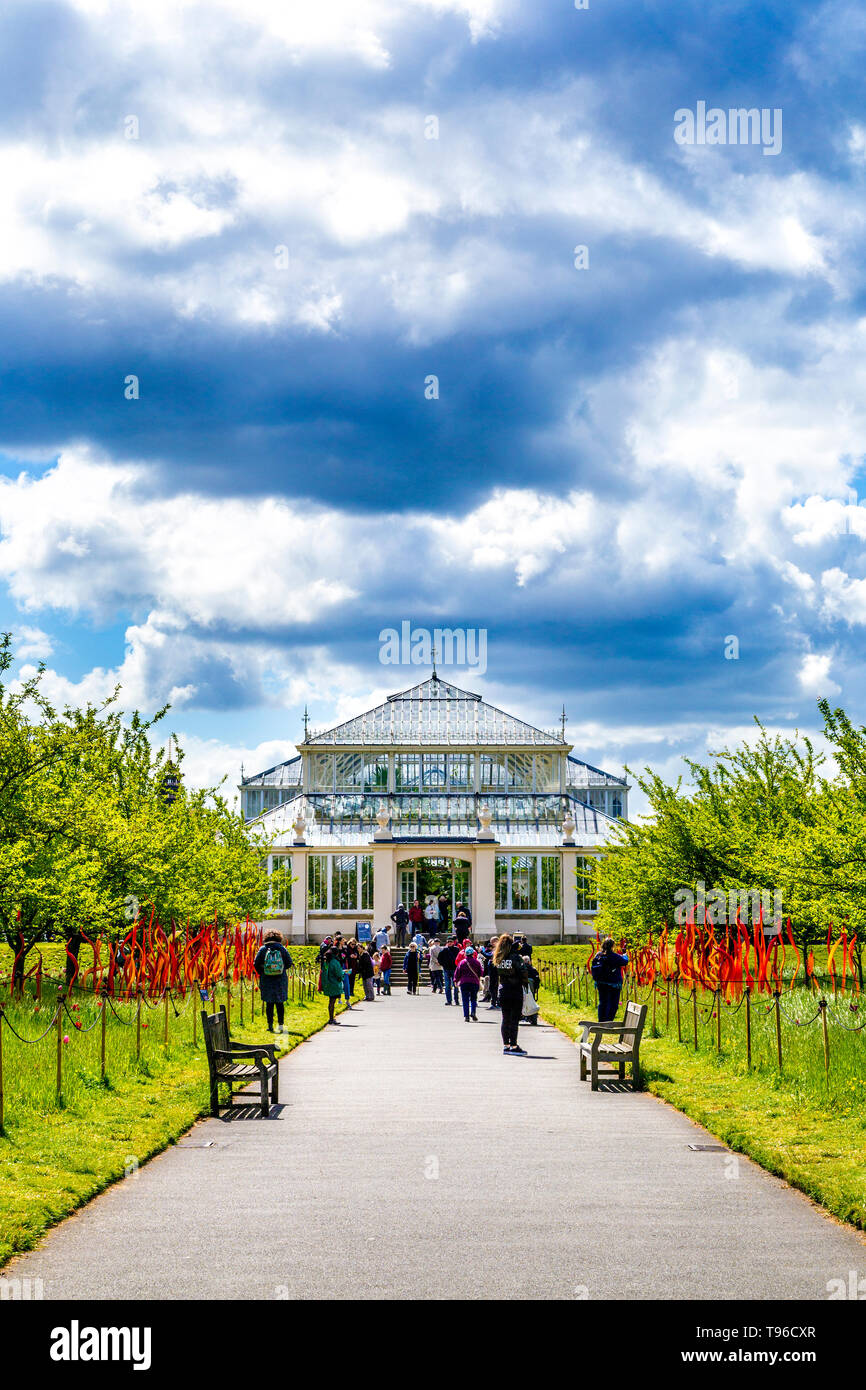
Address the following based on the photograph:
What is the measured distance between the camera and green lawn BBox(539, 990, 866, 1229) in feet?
29.8

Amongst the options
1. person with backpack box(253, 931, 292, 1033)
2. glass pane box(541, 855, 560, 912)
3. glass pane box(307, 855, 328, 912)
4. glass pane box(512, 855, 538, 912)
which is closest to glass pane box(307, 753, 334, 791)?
glass pane box(307, 855, 328, 912)

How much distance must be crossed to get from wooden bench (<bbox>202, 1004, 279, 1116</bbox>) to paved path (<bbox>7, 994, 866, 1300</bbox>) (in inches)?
15.0

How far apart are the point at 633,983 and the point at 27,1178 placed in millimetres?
20005

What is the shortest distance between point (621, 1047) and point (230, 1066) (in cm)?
478

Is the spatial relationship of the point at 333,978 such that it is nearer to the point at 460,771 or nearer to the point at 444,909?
the point at 444,909

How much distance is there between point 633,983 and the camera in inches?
1088

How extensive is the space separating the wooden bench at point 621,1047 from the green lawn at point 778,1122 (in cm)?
30

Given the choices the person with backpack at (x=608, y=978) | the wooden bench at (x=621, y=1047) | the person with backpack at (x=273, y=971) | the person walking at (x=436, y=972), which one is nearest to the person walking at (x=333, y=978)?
the person with backpack at (x=273, y=971)

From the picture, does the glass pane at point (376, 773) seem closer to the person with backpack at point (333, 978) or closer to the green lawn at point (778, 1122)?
the person with backpack at point (333, 978)

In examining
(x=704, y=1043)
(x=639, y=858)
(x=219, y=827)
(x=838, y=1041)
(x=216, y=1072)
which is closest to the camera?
(x=216, y=1072)

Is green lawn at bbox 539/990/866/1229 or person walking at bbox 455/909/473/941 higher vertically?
person walking at bbox 455/909/473/941

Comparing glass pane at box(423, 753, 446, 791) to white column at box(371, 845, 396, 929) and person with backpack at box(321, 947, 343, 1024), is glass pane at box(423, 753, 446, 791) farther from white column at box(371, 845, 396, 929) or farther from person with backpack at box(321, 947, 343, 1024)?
person with backpack at box(321, 947, 343, 1024)
